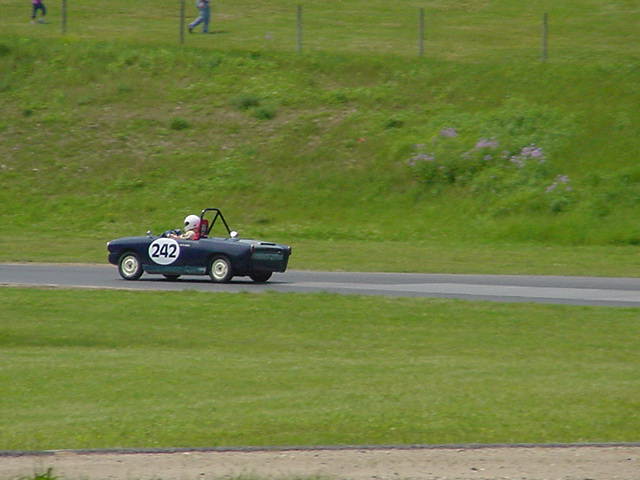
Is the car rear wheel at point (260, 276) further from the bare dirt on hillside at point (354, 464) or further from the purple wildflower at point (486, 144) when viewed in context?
the purple wildflower at point (486, 144)

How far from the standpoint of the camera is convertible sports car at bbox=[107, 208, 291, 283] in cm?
2281

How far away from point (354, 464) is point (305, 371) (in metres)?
4.31

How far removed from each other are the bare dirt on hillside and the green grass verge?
516 mm

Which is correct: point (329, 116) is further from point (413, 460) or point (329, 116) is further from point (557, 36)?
point (413, 460)

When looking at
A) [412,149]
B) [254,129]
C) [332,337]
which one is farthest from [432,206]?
[332,337]

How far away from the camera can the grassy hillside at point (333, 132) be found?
36.1 meters

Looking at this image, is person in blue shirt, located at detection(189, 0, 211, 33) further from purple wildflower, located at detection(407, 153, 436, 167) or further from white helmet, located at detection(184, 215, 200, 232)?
white helmet, located at detection(184, 215, 200, 232)

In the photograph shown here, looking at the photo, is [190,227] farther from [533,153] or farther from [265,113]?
[265,113]

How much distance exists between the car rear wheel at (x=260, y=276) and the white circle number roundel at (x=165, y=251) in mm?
1562

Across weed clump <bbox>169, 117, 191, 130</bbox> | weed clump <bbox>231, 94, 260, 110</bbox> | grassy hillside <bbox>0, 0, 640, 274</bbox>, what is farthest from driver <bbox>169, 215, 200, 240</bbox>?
weed clump <bbox>231, 94, 260, 110</bbox>

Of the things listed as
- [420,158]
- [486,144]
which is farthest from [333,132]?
[486,144]

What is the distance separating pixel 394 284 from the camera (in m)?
23.1

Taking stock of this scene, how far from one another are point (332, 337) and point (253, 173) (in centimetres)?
2474

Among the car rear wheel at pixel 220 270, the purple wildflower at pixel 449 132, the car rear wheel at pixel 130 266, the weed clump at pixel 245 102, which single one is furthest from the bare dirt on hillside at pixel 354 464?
the weed clump at pixel 245 102
